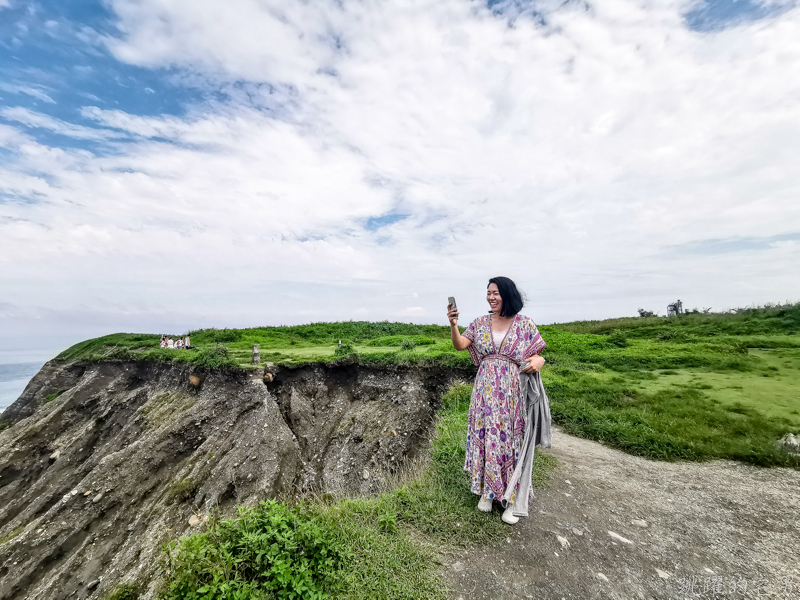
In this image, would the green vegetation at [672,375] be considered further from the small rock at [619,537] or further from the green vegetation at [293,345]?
the small rock at [619,537]

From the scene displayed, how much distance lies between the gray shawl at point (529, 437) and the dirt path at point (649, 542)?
305mm

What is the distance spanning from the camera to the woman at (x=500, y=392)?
424cm

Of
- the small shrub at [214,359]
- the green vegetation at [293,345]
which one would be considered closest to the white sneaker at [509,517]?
the green vegetation at [293,345]

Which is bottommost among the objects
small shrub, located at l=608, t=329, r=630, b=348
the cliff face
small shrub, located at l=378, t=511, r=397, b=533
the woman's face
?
the cliff face

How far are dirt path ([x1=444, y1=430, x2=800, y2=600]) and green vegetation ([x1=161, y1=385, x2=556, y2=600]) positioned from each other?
34 centimetres

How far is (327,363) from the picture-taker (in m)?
15.1

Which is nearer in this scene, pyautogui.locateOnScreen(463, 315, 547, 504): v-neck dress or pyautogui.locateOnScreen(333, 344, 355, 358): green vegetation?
pyautogui.locateOnScreen(463, 315, 547, 504): v-neck dress

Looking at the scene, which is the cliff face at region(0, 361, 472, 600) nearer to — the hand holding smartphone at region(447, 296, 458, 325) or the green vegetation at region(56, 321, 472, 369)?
the green vegetation at region(56, 321, 472, 369)

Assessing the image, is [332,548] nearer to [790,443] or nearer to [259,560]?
[259,560]

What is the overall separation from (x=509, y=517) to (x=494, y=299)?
2.54 meters

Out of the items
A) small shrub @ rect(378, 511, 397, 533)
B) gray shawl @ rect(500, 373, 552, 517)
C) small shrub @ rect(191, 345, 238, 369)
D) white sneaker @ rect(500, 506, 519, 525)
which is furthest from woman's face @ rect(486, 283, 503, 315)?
small shrub @ rect(191, 345, 238, 369)

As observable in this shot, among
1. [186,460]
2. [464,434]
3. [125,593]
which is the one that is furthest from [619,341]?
[125,593]

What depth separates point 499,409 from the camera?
4254 millimetres

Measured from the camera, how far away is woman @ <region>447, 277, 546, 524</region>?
13.9 ft
